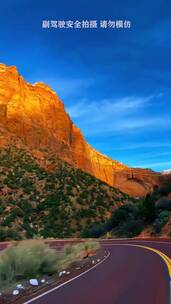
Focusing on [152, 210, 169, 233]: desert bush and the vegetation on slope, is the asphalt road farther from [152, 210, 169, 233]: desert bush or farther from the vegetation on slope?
the vegetation on slope

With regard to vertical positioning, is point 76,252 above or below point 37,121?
below

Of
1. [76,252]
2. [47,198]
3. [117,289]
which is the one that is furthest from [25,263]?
[47,198]

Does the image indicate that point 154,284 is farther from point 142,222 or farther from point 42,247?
point 142,222

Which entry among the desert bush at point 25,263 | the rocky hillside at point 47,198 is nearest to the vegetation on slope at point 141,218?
the rocky hillside at point 47,198

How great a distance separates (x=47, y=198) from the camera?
62594 mm

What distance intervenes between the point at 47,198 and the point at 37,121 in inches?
1068

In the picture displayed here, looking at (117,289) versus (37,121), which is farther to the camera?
(37,121)

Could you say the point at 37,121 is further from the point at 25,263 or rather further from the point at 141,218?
the point at 25,263

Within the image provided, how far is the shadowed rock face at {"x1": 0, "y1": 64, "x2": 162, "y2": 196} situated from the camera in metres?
80.7

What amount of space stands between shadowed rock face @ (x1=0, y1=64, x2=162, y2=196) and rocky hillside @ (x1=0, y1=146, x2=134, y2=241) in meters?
Result: 6.10

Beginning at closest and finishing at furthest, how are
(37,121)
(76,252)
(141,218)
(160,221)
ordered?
1. (76,252)
2. (160,221)
3. (141,218)
4. (37,121)

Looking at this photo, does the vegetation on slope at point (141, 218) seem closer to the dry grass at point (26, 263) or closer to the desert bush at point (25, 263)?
the dry grass at point (26, 263)

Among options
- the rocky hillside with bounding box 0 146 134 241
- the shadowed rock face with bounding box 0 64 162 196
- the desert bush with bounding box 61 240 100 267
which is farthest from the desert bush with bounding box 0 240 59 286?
the shadowed rock face with bounding box 0 64 162 196

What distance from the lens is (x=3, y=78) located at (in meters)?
85.8
